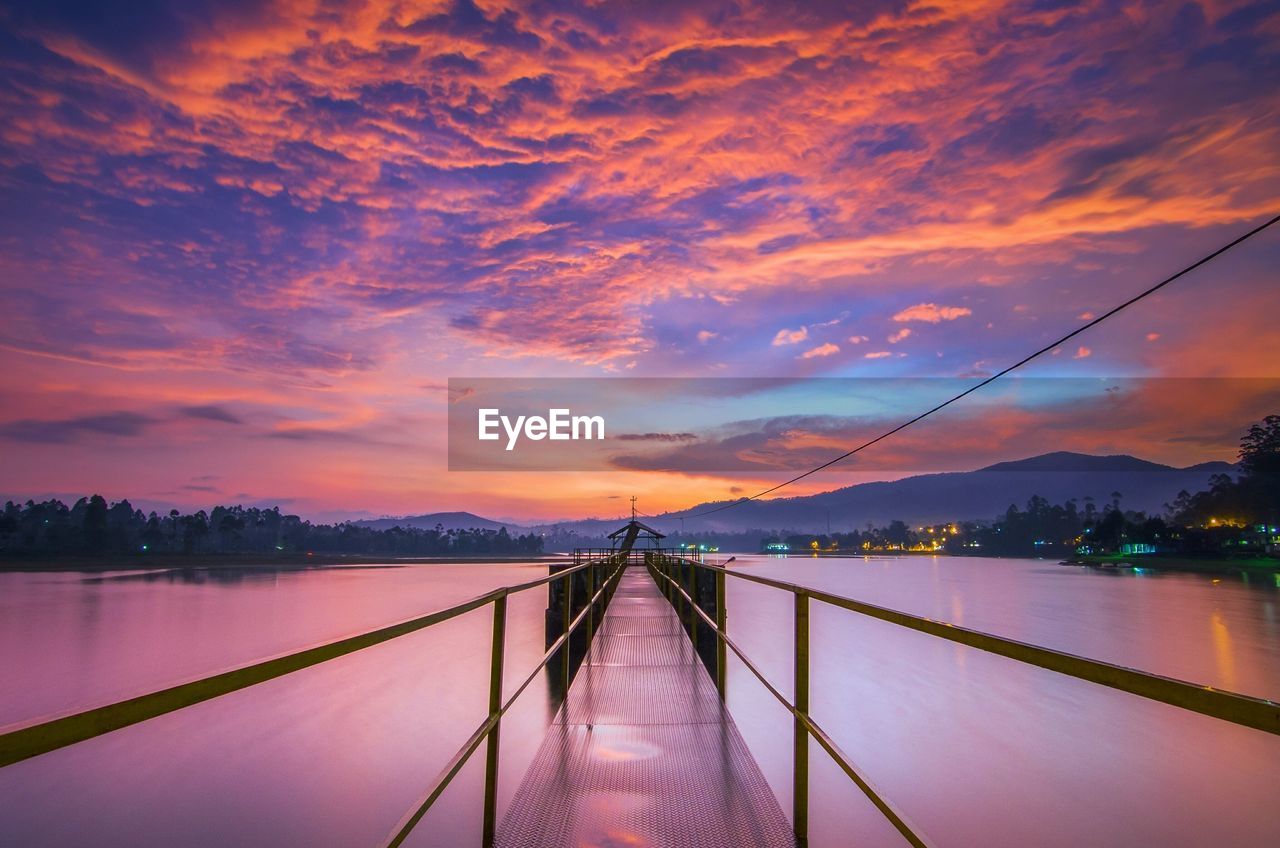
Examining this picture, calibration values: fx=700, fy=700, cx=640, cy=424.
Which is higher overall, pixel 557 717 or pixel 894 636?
pixel 557 717

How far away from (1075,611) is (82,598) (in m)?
81.4

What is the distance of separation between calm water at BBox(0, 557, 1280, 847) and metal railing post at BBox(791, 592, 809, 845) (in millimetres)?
2288

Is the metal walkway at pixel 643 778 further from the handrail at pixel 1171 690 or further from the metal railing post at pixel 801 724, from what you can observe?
the handrail at pixel 1171 690

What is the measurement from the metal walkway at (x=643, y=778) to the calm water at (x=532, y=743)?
1.95 meters

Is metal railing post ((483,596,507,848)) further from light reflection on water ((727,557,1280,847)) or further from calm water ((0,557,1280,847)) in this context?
light reflection on water ((727,557,1280,847))

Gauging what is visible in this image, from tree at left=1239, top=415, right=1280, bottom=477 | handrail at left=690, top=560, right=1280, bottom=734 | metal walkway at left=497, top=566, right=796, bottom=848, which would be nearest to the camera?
handrail at left=690, top=560, right=1280, bottom=734

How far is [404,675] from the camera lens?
26312 millimetres

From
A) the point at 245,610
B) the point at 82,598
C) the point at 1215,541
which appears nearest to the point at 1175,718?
the point at 245,610

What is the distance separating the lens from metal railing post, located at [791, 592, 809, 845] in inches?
117

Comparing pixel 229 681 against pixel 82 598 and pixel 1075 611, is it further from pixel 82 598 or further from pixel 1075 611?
pixel 82 598

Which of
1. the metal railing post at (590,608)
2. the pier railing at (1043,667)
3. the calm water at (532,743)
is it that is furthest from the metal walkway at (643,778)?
the calm water at (532,743)

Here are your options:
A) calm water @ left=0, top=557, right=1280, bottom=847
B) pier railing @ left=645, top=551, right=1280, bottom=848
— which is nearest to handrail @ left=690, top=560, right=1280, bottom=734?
pier railing @ left=645, top=551, right=1280, bottom=848

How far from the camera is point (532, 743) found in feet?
52.1

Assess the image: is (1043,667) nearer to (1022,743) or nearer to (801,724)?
(801,724)
